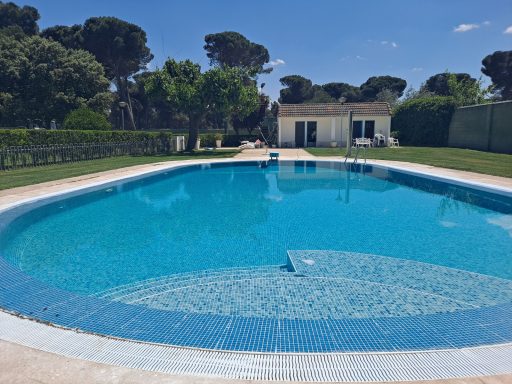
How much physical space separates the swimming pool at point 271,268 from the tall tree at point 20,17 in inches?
1894

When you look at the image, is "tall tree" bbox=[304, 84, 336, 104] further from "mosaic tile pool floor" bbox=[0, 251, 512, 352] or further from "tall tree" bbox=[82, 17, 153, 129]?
"mosaic tile pool floor" bbox=[0, 251, 512, 352]

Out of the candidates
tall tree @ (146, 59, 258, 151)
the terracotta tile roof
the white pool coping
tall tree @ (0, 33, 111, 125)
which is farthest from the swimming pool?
tall tree @ (0, 33, 111, 125)

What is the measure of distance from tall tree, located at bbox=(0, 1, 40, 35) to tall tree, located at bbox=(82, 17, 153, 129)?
12316 mm

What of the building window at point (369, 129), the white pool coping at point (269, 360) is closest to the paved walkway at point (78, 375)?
the white pool coping at point (269, 360)

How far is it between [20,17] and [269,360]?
188 feet

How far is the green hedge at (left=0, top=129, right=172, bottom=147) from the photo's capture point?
14.1 m

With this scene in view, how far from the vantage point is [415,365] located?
2561mm

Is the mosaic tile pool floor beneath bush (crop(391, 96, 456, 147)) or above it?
beneath

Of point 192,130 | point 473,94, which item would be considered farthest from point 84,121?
point 473,94

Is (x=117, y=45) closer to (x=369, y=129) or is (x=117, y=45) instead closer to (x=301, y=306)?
(x=369, y=129)

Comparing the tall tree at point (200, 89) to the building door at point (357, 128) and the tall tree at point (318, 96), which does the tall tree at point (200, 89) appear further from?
the tall tree at point (318, 96)

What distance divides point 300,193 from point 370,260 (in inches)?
245

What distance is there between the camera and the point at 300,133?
2823cm

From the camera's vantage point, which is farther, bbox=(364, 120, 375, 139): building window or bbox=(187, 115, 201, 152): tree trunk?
bbox=(364, 120, 375, 139): building window
